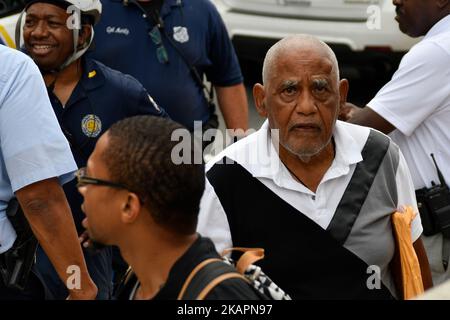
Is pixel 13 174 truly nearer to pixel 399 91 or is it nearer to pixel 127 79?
pixel 127 79

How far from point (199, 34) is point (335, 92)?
7.28 feet

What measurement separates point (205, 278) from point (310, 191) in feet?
3.01

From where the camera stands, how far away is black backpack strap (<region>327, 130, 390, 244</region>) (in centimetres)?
345

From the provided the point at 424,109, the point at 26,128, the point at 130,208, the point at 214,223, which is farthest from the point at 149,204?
the point at 424,109

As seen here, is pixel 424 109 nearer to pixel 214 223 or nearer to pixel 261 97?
pixel 261 97

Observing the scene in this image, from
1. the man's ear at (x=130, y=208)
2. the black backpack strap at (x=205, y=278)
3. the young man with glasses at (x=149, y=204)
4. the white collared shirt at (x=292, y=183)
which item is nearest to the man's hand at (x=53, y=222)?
the white collared shirt at (x=292, y=183)

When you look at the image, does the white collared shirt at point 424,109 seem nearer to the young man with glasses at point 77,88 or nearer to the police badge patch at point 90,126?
the young man with glasses at point 77,88

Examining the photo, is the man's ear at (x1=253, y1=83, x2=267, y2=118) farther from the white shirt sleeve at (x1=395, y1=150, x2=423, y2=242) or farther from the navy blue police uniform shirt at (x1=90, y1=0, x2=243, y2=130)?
the navy blue police uniform shirt at (x1=90, y1=0, x2=243, y2=130)

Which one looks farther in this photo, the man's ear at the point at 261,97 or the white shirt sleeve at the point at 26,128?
the man's ear at the point at 261,97

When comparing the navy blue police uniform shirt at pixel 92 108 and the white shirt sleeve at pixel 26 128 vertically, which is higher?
the white shirt sleeve at pixel 26 128

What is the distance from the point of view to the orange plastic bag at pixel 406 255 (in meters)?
3.49

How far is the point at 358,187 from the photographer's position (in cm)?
353

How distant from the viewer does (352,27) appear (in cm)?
784

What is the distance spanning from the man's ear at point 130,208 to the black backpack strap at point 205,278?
0.72ft
